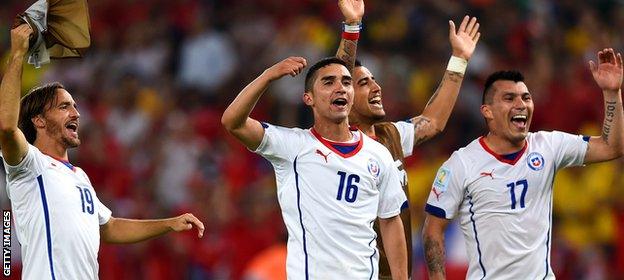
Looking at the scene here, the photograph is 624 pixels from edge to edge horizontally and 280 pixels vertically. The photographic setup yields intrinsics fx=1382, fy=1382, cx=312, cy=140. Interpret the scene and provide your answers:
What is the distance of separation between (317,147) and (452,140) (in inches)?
254

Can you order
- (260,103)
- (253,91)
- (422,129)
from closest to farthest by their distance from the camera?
1. (253,91)
2. (422,129)
3. (260,103)

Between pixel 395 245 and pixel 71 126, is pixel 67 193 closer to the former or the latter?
pixel 71 126

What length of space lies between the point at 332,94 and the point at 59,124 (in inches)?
63.8

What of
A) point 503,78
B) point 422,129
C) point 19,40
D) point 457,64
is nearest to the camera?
point 19,40

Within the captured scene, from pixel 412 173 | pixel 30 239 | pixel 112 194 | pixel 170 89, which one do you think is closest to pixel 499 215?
pixel 30 239

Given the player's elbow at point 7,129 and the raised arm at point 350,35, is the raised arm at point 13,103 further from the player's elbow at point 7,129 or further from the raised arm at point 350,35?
the raised arm at point 350,35

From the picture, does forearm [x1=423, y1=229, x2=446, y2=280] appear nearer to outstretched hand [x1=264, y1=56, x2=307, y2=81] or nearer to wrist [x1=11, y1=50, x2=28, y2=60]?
outstretched hand [x1=264, y1=56, x2=307, y2=81]

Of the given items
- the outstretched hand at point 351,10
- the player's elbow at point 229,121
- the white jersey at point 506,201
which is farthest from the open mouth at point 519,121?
the player's elbow at point 229,121

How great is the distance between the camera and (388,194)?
830 cm

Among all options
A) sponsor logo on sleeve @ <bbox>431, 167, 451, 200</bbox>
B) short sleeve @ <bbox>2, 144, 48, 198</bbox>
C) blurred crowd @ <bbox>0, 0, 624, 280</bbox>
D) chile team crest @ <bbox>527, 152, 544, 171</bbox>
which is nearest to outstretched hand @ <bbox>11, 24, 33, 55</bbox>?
short sleeve @ <bbox>2, 144, 48, 198</bbox>

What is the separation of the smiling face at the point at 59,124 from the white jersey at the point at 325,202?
1099mm

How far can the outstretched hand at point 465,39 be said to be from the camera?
952 centimetres

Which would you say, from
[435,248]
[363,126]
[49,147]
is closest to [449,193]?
[435,248]

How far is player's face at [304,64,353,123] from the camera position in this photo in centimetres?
823
